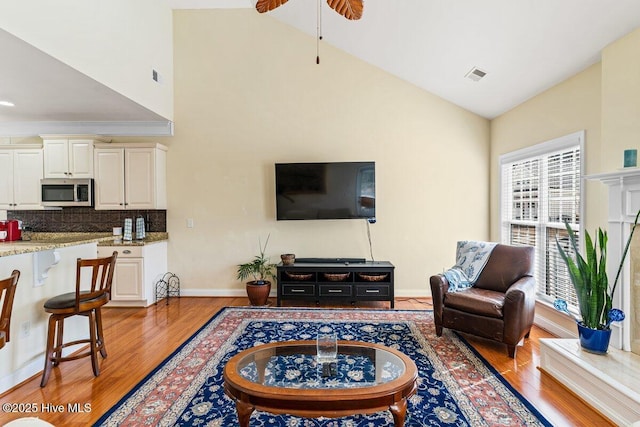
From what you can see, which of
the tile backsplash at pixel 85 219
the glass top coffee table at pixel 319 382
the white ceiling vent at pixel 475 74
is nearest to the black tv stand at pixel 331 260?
the tile backsplash at pixel 85 219

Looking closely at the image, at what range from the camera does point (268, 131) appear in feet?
16.0

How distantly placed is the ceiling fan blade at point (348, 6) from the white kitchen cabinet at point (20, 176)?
15.6ft

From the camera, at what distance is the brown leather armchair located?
2.83 meters

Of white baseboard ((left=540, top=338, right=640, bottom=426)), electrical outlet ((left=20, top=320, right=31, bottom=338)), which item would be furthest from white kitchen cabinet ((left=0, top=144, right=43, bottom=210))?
white baseboard ((left=540, top=338, right=640, bottom=426))

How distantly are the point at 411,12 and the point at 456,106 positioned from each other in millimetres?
1795

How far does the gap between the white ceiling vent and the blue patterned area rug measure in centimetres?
289

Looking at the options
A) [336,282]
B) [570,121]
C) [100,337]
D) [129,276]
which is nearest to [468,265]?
[336,282]

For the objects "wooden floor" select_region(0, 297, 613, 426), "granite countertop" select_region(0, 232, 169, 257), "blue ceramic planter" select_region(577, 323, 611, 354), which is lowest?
"wooden floor" select_region(0, 297, 613, 426)

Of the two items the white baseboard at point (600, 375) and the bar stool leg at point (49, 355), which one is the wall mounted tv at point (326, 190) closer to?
the white baseboard at point (600, 375)

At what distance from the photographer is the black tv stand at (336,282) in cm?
432

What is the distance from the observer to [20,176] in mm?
4688

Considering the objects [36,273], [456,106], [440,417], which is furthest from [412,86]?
[36,273]

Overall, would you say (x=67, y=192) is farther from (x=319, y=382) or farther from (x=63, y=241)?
(x=319, y=382)

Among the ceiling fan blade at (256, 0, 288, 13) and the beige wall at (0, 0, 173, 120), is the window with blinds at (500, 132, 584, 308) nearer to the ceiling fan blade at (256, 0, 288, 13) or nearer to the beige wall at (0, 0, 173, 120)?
the ceiling fan blade at (256, 0, 288, 13)
